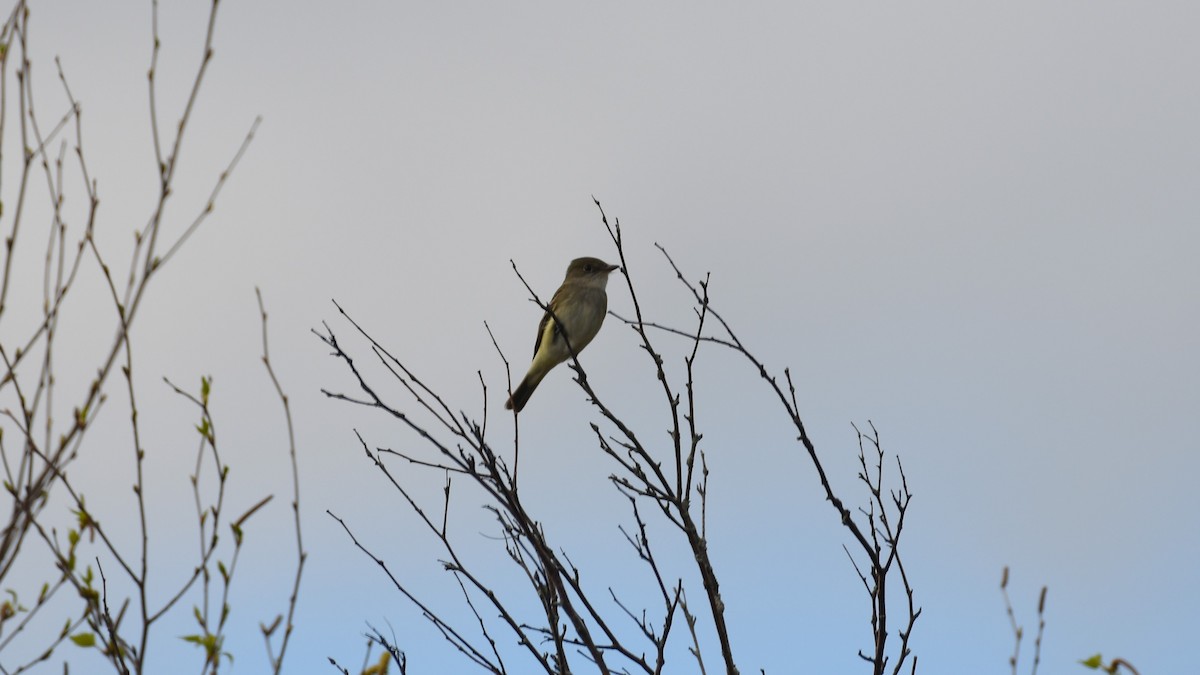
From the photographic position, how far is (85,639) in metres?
3.46

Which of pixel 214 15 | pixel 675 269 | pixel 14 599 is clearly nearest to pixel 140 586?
pixel 14 599

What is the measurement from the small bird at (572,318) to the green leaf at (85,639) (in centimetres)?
667

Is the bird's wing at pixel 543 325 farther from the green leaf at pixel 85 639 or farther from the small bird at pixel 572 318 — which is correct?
the green leaf at pixel 85 639

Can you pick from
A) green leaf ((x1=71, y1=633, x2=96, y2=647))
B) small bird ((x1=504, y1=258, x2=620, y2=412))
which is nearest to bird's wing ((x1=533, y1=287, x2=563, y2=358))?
small bird ((x1=504, y1=258, x2=620, y2=412))

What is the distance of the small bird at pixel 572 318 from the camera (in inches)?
406

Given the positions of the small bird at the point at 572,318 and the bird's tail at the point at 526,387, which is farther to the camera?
the bird's tail at the point at 526,387

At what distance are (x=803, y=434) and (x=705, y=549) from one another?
25.7 inches

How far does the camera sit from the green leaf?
344 centimetres

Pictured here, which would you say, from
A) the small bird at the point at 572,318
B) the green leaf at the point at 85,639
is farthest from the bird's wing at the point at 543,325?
the green leaf at the point at 85,639

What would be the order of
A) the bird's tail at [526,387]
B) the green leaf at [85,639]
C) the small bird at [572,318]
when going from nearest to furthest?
the green leaf at [85,639], the small bird at [572,318], the bird's tail at [526,387]

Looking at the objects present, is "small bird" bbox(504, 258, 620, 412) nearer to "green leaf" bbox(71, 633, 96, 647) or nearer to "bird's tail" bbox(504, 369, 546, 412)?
"bird's tail" bbox(504, 369, 546, 412)

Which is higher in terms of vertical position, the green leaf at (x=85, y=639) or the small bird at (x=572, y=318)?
the small bird at (x=572, y=318)

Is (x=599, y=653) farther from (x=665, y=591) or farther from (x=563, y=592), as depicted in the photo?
(x=665, y=591)

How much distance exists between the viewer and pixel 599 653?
450 centimetres
